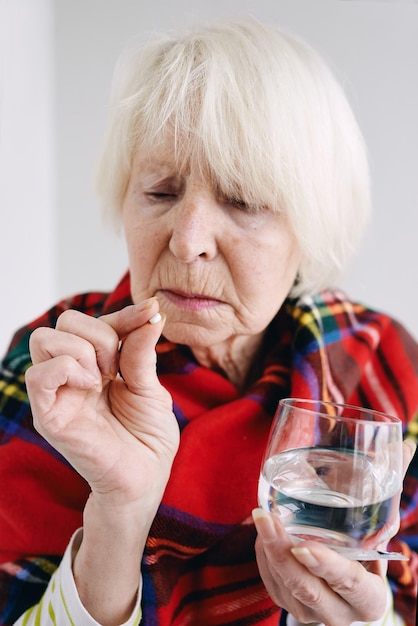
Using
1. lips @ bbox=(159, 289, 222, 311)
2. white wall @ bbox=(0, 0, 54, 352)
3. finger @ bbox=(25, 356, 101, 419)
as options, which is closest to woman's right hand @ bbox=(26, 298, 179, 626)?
finger @ bbox=(25, 356, 101, 419)

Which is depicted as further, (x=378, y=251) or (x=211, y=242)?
(x=378, y=251)

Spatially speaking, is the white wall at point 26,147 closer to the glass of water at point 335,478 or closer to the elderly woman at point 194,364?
the elderly woman at point 194,364

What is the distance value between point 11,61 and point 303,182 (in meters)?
0.28

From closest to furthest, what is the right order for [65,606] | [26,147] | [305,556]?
[305,556], [65,606], [26,147]

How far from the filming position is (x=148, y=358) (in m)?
0.41

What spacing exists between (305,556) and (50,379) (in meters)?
0.19

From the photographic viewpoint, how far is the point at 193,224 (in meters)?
0.50

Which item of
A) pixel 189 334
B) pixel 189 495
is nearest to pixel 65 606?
pixel 189 495

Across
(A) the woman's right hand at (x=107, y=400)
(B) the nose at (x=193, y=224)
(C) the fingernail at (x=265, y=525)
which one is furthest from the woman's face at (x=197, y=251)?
(C) the fingernail at (x=265, y=525)

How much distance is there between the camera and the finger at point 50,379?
0.38 m

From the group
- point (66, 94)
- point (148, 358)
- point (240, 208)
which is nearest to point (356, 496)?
point (148, 358)

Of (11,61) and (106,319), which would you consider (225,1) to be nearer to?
(11,61)

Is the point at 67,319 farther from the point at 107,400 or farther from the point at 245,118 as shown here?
the point at 245,118

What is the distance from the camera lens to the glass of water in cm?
37
